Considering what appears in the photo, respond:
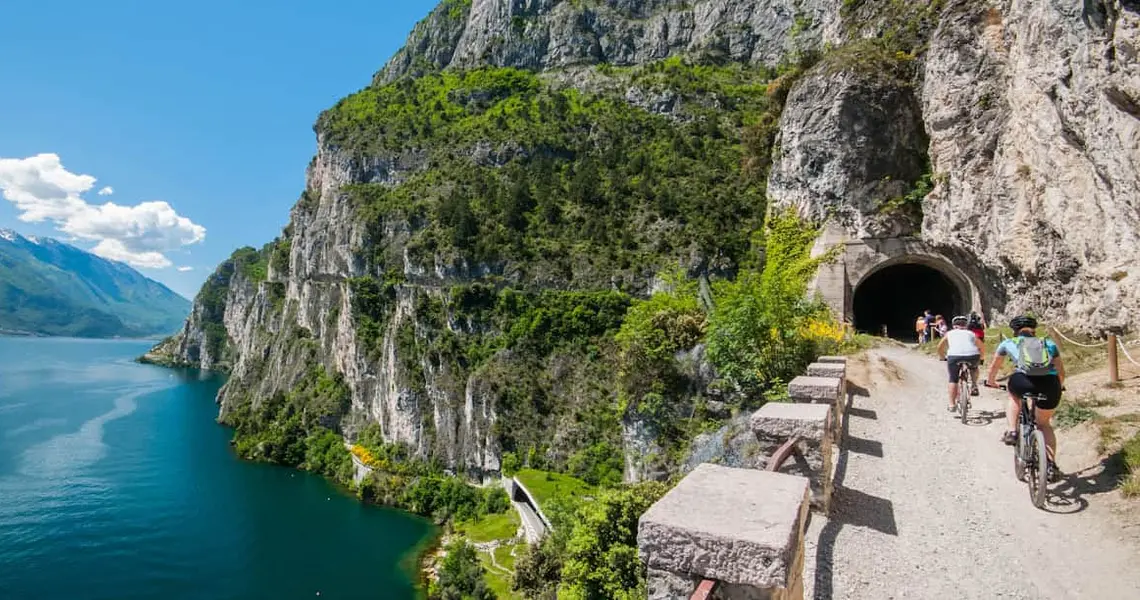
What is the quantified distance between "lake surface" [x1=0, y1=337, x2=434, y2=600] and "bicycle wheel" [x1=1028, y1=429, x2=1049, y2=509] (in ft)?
101

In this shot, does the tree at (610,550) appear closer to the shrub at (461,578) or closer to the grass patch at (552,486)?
the shrub at (461,578)

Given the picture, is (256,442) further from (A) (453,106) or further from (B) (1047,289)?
(B) (1047,289)

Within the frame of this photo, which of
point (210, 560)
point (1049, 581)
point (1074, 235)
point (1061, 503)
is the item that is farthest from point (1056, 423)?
point (210, 560)

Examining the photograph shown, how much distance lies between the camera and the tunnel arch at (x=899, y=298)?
24531mm

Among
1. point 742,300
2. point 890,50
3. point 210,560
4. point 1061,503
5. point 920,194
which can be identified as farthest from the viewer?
point 210,560

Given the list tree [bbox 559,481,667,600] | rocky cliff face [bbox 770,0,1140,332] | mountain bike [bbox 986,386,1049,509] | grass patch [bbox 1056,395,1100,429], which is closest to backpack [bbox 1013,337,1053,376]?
mountain bike [bbox 986,386,1049,509]

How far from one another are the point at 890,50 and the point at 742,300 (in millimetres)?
20764

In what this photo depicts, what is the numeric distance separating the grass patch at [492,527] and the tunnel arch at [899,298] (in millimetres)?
22696

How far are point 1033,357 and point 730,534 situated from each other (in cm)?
486

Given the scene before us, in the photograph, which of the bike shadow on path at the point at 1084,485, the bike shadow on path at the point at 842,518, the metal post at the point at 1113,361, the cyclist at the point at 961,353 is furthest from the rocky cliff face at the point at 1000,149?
the bike shadow on path at the point at 842,518

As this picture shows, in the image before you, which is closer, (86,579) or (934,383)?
(934,383)

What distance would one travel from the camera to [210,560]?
34562 millimetres

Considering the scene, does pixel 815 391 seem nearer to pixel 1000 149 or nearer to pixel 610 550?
pixel 610 550

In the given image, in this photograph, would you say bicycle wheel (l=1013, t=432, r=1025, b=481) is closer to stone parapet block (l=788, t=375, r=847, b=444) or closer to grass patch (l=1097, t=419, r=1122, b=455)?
grass patch (l=1097, t=419, r=1122, b=455)
